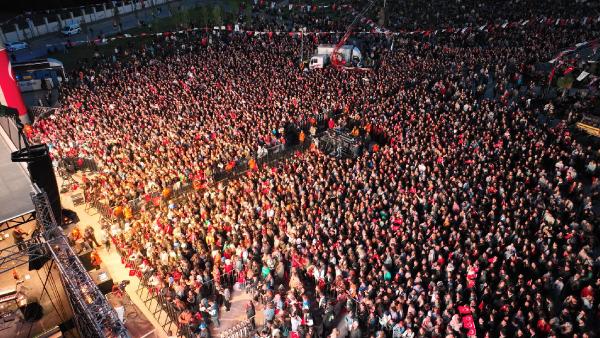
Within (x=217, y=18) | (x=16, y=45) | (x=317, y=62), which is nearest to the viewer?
(x=317, y=62)

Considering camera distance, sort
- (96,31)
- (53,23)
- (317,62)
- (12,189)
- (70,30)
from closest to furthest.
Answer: (12,189) → (317,62) → (70,30) → (53,23) → (96,31)

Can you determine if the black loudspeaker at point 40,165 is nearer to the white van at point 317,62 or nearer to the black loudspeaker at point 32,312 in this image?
the black loudspeaker at point 32,312

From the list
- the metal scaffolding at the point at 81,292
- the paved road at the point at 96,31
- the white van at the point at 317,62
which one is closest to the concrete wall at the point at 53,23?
the paved road at the point at 96,31

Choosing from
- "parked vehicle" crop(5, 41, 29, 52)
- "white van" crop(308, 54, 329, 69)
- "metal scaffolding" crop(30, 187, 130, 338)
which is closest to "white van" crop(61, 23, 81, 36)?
"parked vehicle" crop(5, 41, 29, 52)

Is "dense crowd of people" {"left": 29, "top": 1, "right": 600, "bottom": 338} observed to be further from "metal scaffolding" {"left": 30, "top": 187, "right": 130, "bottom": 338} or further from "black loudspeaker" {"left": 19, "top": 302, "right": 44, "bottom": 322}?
"black loudspeaker" {"left": 19, "top": 302, "right": 44, "bottom": 322}

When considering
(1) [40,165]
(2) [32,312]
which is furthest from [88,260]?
(1) [40,165]

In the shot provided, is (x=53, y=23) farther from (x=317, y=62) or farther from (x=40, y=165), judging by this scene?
(x=40, y=165)
